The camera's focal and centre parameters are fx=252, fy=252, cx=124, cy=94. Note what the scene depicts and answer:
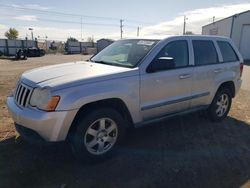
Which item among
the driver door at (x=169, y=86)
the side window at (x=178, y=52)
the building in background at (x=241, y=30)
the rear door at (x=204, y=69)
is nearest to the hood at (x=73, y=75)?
the driver door at (x=169, y=86)

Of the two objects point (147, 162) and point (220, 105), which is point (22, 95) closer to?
point (147, 162)

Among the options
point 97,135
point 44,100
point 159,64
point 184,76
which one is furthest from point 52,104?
point 184,76

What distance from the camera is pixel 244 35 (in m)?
26.5

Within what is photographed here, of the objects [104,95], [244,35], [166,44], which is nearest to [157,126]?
[166,44]

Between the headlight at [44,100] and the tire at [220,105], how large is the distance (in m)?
3.57

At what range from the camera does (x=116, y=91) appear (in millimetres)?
3525

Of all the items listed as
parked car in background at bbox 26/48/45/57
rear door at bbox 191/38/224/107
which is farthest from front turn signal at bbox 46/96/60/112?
parked car in background at bbox 26/48/45/57

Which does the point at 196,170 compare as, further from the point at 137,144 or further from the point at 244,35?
the point at 244,35

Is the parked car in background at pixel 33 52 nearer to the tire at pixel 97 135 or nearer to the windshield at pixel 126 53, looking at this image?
the windshield at pixel 126 53

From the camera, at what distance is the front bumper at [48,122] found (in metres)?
3.10

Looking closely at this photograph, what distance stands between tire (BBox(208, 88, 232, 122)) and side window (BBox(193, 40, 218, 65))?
78cm

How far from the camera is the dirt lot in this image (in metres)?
3.27

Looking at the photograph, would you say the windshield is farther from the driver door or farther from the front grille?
the front grille

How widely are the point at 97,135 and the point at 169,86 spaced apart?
1.48 metres
